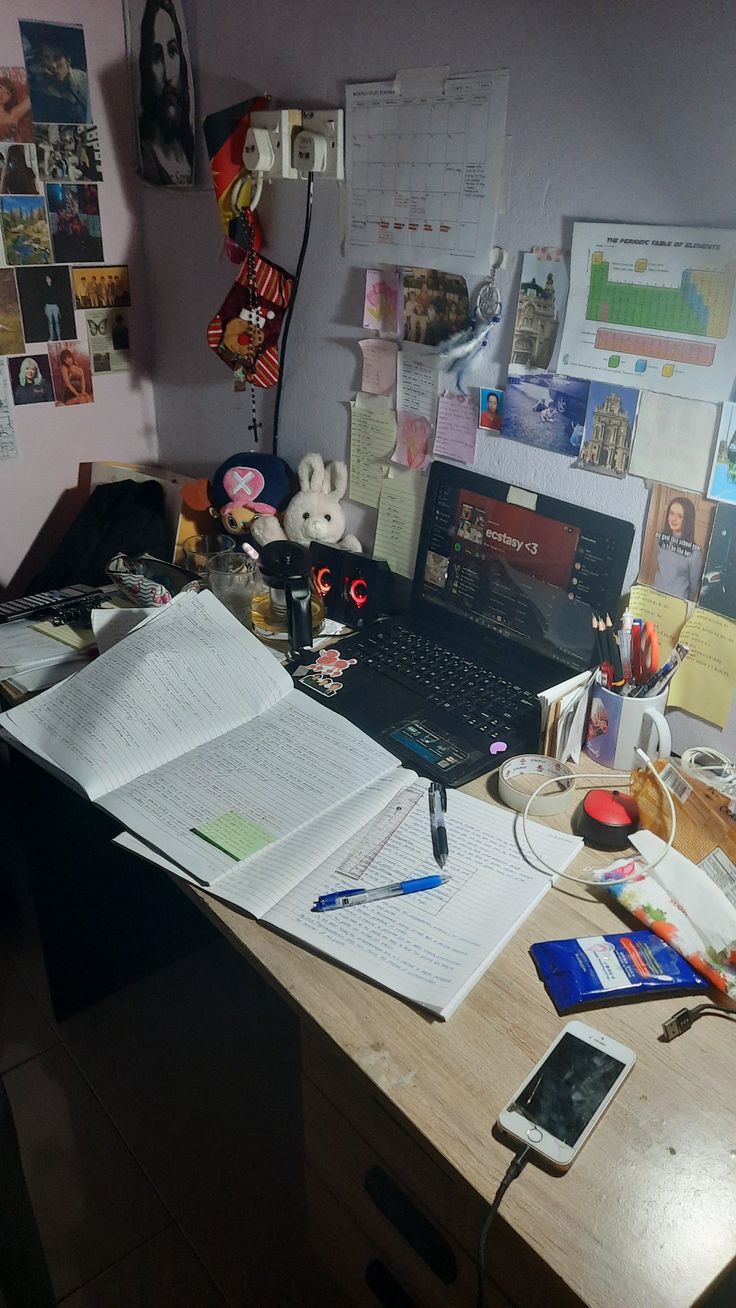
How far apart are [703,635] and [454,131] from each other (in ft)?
2.32

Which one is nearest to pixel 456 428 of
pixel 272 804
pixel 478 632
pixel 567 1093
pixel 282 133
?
pixel 478 632

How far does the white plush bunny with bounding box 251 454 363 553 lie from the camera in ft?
4.89

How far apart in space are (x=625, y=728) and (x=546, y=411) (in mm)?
416

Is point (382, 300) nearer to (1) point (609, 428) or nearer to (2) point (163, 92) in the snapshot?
(1) point (609, 428)

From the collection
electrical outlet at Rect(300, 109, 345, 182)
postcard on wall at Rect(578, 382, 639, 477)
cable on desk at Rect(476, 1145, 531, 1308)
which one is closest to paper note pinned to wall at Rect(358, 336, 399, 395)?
electrical outlet at Rect(300, 109, 345, 182)

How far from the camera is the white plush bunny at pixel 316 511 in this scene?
1.49 metres

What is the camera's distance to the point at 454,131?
1.13 meters

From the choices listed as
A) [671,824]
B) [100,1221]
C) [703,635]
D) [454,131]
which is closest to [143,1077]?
[100,1221]

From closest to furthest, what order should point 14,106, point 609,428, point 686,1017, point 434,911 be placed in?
1. point 686,1017
2. point 434,911
3. point 609,428
4. point 14,106

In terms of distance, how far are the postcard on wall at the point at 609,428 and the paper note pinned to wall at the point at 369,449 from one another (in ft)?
1.21

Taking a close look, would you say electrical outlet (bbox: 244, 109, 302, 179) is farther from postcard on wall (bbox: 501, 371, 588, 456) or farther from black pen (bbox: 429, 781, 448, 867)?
black pen (bbox: 429, 781, 448, 867)

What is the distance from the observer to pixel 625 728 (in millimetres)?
1060

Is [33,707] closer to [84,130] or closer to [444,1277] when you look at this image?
[444,1277]

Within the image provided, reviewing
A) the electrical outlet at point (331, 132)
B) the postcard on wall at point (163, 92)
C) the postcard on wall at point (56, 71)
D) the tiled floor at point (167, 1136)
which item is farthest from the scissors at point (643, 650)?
the postcard on wall at point (56, 71)
